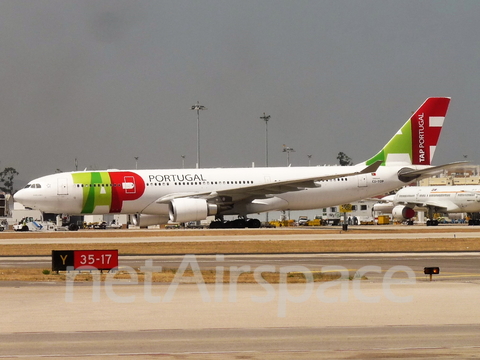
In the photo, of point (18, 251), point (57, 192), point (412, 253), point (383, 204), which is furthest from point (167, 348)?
point (383, 204)

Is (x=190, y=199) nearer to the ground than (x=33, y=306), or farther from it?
farther from it

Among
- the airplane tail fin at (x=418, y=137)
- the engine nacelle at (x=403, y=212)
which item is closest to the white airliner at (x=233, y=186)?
the airplane tail fin at (x=418, y=137)

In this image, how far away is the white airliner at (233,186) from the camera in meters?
49.2

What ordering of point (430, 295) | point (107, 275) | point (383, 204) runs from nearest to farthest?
1. point (430, 295)
2. point (107, 275)
3. point (383, 204)

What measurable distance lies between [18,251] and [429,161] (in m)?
34.1

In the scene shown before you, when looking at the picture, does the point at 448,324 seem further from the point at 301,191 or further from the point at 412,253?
the point at 301,191

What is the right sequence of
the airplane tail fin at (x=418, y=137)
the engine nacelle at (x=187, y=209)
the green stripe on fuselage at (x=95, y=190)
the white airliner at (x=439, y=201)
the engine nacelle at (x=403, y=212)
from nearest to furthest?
the engine nacelle at (x=187, y=209) < the green stripe on fuselage at (x=95, y=190) < the airplane tail fin at (x=418, y=137) < the engine nacelle at (x=403, y=212) < the white airliner at (x=439, y=201)

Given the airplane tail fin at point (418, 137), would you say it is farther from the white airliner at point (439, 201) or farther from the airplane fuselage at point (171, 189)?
the white airliner at point (439, 201)

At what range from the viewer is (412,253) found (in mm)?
29859

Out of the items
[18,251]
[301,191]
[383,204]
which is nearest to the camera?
[18,251]

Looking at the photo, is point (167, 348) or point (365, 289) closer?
point (167, 348)

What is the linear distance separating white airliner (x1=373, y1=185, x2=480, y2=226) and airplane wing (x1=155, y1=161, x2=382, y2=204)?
3028cm

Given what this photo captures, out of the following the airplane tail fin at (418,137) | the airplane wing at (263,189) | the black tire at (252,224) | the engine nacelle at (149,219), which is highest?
the airplane tail fin at (418,137)

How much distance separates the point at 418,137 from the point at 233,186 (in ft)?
50.0
